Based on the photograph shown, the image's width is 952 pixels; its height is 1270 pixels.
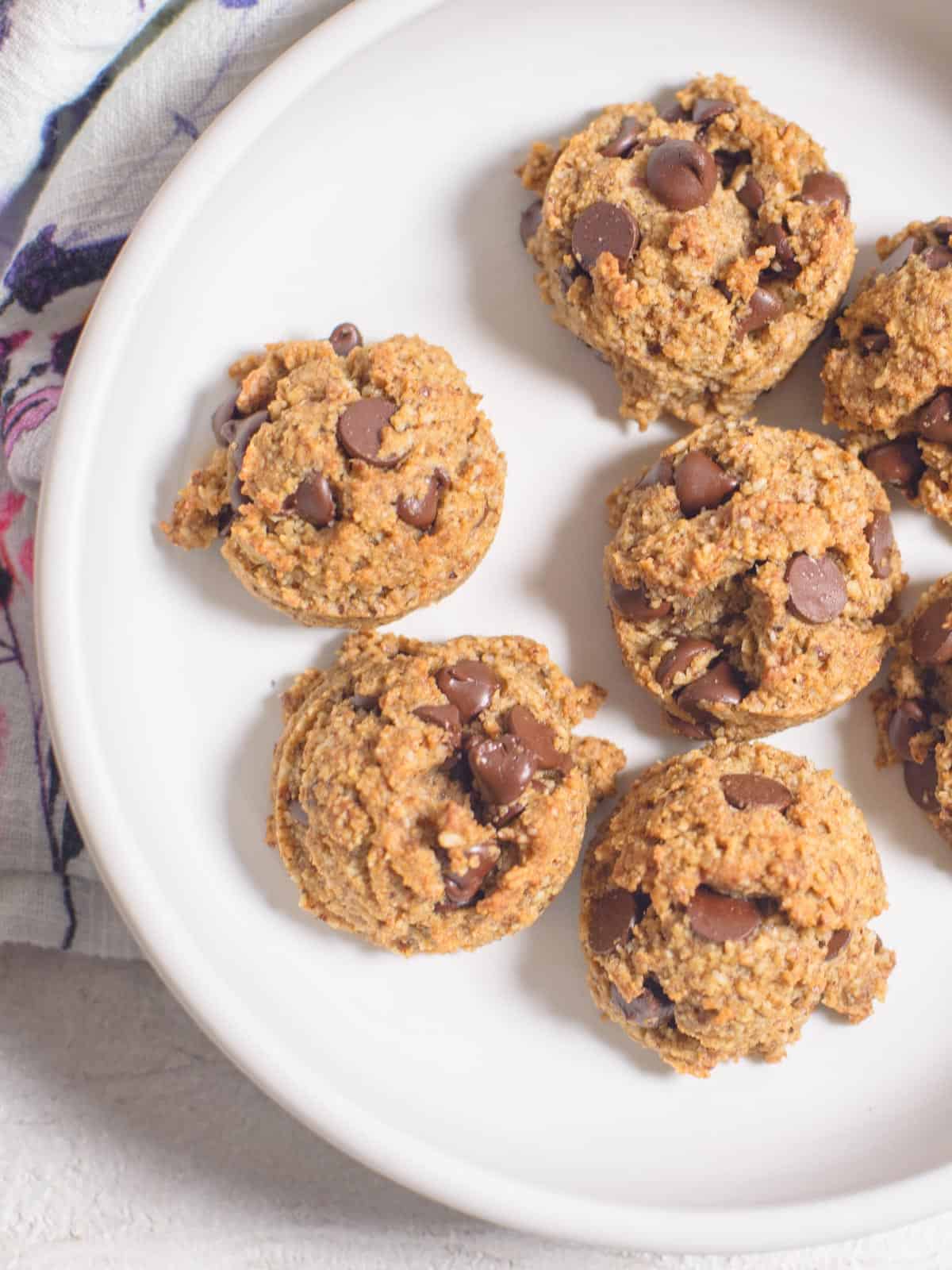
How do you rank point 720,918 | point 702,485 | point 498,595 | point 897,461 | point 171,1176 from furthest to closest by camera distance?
point 171,1176 → point 498,595 → point 897,461 → point 702,485 → point 720,918

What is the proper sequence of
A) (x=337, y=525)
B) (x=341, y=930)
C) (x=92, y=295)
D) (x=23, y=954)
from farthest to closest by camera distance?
(x=23, y=954), (x=92, y=295), (x=341, y=930), (x=337, y=525)

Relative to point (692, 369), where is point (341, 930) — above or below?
below

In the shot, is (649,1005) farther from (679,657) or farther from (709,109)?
(709,109)

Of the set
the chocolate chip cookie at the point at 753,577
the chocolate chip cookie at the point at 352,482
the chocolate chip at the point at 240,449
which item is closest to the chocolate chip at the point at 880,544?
the chocolate chip cookie at the point at 753,577

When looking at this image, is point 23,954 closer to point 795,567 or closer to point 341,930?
point 341,930

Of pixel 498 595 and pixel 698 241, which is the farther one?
pixel 498 595

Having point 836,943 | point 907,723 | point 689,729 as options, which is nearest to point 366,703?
point 689,729

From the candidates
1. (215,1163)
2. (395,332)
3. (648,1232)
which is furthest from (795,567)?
(215,1163)

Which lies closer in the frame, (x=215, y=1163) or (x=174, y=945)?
(x=174, y=945)

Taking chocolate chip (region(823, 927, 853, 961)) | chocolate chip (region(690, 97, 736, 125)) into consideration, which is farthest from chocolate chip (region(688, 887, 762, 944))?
chocolate chip (region(690, 97, 736, 125))
